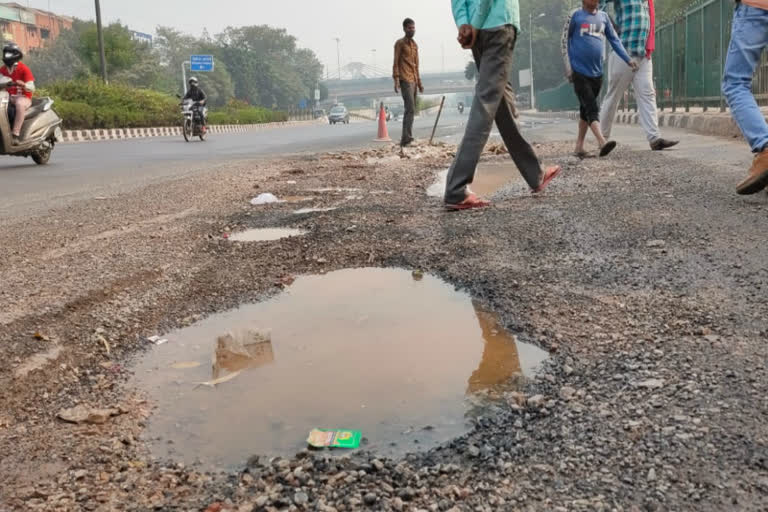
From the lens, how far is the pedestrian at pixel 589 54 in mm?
6762

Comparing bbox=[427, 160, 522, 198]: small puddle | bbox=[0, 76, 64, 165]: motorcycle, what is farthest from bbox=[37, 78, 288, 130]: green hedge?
bbox=[427, 160, 522, 198]: small puddle

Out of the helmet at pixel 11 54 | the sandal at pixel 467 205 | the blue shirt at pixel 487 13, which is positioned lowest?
the sandal at pixel 467 205

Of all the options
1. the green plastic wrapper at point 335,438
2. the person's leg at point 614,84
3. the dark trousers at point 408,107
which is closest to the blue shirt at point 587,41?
the person's leg at point 614,84

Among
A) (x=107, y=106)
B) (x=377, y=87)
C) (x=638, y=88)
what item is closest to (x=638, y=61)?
(x=638, y=88)

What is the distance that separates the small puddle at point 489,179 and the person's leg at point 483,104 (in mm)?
690

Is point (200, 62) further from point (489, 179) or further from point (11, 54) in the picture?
point (489, 179)

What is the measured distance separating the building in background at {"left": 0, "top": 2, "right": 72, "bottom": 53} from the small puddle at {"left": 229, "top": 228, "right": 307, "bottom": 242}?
8032 cm

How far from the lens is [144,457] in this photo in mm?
1481

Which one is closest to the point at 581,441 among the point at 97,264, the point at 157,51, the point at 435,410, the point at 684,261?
the point at 435,410

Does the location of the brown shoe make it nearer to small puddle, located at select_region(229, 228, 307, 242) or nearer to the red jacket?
small puddle, located at select_region(229, 228, 307, 242)

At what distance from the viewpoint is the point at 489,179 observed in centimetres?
596

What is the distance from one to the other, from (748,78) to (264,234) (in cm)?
284

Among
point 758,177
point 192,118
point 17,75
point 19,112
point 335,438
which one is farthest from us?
point 192,118

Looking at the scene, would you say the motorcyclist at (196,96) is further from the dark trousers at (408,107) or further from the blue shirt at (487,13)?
the blue shirt at (487,13)
